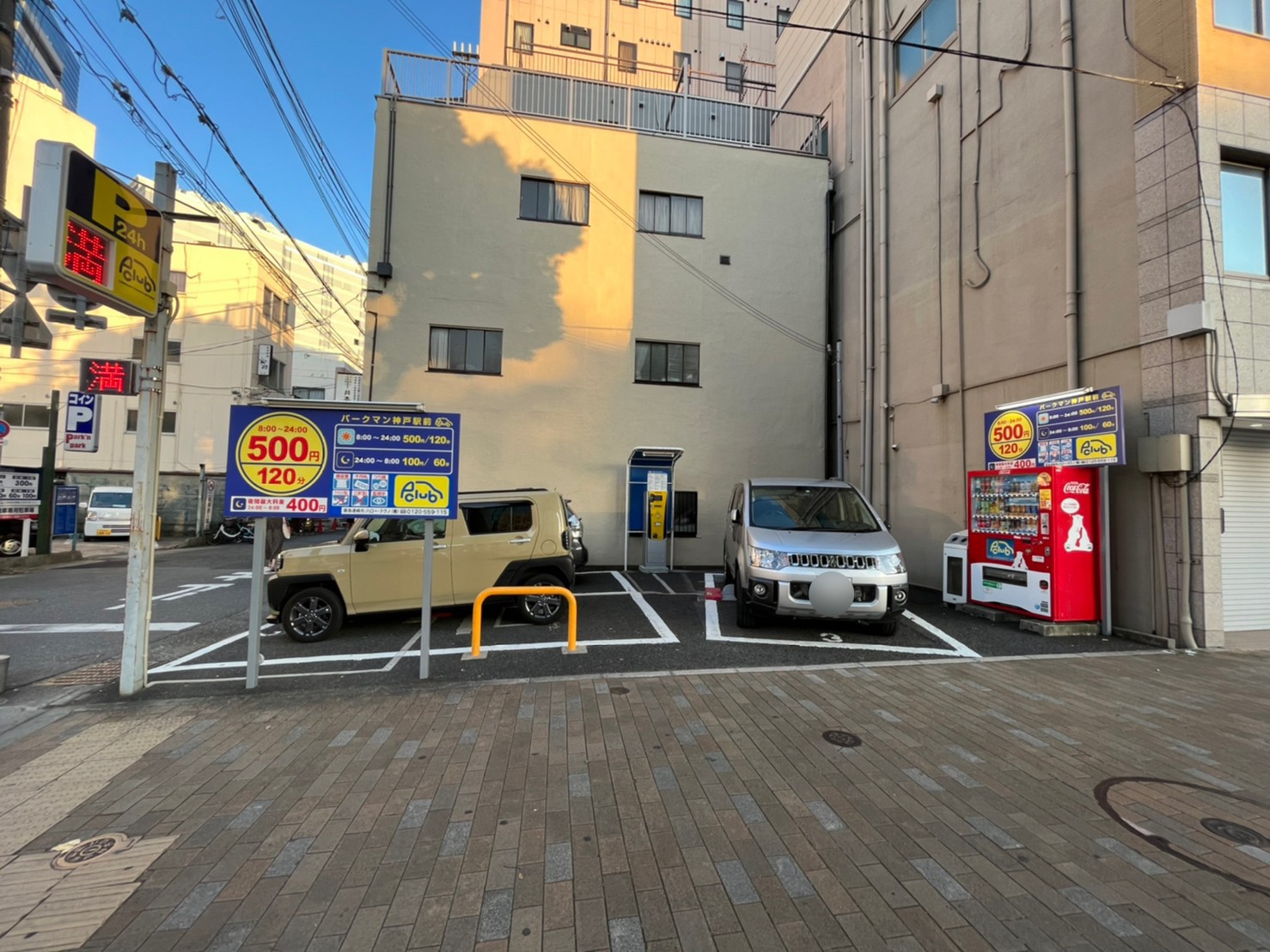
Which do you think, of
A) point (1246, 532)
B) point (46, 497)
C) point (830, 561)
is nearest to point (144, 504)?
point (830, 561)

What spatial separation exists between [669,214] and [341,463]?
1097 cm

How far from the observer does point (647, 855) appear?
8.96 ft

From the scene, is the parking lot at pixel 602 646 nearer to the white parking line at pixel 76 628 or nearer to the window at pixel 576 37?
the white parking line at pixel 76 628

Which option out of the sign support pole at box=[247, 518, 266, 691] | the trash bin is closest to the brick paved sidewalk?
the sign support pole at box=[247, 518, 266, 691]

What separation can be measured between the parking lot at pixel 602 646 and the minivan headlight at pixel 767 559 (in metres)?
0.90

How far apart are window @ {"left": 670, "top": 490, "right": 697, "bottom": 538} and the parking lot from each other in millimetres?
4718

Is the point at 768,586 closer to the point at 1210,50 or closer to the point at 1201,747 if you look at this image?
the point at 1201,747

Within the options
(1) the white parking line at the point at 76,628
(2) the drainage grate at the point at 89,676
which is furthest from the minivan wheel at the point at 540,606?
(1) the white parking line at the point at 76,628

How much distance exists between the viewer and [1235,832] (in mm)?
2965

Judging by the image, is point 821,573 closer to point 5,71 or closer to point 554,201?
point 5,71

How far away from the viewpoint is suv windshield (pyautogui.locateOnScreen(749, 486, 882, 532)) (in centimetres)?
725

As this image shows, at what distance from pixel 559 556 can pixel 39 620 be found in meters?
7.49

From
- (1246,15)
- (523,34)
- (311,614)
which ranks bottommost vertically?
(311,614)

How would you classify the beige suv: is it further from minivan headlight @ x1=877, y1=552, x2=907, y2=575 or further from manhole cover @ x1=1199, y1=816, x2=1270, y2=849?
manhole cover @ x1=1199, y1=816, x2=1270, y2=849
